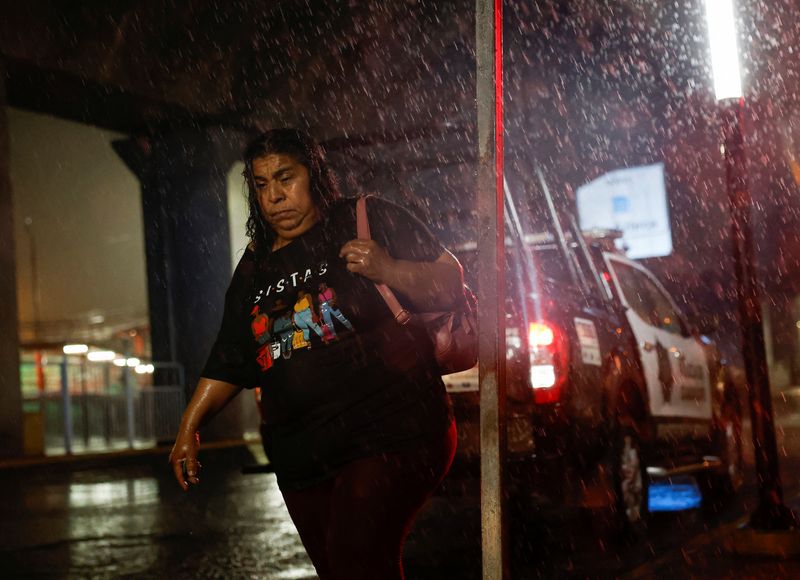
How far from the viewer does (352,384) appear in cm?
317

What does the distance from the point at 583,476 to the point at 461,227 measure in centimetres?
486

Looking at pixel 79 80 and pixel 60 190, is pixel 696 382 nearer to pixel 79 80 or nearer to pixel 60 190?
pixel 79 80

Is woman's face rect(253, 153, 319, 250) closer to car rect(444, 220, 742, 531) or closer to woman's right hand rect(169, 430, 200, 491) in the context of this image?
woman's right hand rect(169, 430, 200, 491)

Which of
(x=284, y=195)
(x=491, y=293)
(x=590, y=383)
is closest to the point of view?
(x=491, y=293)

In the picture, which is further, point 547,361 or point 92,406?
point 92,406

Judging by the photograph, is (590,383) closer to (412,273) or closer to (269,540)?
(269,540)

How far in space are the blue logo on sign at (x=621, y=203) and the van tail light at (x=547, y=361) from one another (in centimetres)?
2225

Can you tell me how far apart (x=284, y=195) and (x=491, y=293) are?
0.78 m

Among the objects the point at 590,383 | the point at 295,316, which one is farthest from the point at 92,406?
the point at 295,316

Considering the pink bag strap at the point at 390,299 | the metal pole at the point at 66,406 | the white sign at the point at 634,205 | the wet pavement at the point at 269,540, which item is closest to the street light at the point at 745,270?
the wet pavement at the point at 269,540

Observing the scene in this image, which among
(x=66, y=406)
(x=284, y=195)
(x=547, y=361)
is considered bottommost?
(x=66, y=406)

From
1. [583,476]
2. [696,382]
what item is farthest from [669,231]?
[583,476]

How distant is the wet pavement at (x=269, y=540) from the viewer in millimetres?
6461

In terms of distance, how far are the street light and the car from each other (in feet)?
2.73
